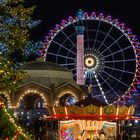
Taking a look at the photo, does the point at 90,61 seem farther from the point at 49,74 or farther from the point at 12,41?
the point at 12,41

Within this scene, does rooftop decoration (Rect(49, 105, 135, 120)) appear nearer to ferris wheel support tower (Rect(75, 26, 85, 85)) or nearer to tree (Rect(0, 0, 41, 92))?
tree (Rect(0, 0, 41, 92))

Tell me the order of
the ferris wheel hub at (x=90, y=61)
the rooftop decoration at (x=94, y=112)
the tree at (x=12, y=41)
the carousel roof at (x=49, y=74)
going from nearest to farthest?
the tree at (x=12, y=41) < the rooftop decoration at (x=94, y=112) < the carousel roof at (x=49, y=74) < the ferris wheel hub at (x=90, y=61)

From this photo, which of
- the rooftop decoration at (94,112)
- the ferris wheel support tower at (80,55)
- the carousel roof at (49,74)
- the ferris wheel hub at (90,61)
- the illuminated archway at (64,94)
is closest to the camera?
the rooftop decoration at (94,112)

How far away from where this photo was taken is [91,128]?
27000 millimetres

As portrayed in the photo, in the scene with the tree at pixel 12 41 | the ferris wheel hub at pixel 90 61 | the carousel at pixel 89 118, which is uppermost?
the ferris wheel hub at pixel 90 61

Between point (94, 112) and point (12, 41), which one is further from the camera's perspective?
point (94, 112)

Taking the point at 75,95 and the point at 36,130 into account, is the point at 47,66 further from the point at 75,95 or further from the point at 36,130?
the point at 36,130

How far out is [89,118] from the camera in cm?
2605

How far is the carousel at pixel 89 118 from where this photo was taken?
2598 centimetres

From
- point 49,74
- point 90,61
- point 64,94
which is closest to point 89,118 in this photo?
point 64,94

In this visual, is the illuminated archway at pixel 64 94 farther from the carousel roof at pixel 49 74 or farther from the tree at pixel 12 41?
the tree at pixel 12 41

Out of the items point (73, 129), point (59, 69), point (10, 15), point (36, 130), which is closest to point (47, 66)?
point (59, 69)

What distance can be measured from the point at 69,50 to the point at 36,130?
1923 centimetres

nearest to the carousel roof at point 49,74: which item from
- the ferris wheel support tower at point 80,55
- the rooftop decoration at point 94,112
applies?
the ferris wheel support tower at point 80,55
